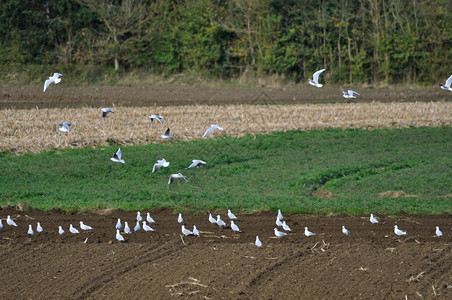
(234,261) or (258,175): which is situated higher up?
(234,261)

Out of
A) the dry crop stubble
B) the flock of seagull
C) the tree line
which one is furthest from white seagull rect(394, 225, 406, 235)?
the tree line

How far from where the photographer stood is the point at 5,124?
87.5 feet

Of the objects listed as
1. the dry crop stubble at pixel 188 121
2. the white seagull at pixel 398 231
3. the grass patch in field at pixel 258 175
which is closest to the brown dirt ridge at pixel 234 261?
the white seagull at pixel 398 231

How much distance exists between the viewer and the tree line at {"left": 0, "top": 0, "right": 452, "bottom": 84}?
2012 inches

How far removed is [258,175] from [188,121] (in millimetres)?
10102

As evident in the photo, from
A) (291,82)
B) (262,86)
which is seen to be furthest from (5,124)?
(291,82)

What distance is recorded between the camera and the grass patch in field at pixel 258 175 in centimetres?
1570

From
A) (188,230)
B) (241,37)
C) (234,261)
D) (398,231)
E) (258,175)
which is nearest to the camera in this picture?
(234,261)

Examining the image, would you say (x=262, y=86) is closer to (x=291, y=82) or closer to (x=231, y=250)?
(x=291, y=82)

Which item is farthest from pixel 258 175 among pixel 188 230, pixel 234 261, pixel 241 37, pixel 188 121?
pixel 241 37

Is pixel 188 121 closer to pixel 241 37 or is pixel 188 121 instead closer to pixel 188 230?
pixel 188 230

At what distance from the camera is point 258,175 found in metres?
19.7

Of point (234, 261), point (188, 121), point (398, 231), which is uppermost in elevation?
point (234, 261)

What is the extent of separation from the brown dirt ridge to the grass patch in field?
152cm
